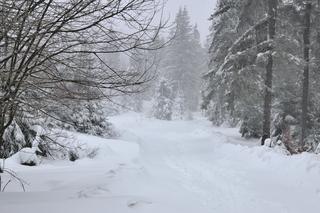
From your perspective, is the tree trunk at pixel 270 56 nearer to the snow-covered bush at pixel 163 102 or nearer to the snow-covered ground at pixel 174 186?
the snow-covered ground at pixel 174 186

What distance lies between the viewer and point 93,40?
199 inches

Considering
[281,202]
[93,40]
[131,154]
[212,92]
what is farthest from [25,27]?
[212,92]

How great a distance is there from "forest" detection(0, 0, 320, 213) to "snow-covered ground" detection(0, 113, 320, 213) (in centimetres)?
3

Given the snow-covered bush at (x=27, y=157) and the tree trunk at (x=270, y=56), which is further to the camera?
the tree trunk at (x=270, y=56)

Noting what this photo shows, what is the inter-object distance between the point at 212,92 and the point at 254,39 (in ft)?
14.5

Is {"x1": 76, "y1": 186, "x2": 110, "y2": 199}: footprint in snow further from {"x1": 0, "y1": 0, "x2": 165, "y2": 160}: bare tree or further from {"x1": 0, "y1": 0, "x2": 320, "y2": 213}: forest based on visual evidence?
{"x1": 0, "y1": 0, "x2": 165, "y2": 160}: bare tree

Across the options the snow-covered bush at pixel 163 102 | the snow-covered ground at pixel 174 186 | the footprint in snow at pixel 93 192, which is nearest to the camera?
the snow-covered ground at pixel 174 186

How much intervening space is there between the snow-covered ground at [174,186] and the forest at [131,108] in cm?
3

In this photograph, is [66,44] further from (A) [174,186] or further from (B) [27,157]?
(B) [27,157]

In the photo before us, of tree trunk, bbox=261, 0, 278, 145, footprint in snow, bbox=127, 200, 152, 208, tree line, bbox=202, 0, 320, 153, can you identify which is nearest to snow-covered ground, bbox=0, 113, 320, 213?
footprint in snow, bbox=127, 200, 152, 208

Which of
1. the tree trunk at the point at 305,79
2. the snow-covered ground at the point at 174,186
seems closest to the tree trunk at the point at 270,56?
the tree trunk at the point at 305,79

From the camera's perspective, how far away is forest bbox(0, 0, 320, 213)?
4.84m

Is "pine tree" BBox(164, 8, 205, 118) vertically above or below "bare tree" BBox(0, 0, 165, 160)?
above

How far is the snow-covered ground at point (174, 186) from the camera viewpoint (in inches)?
240
